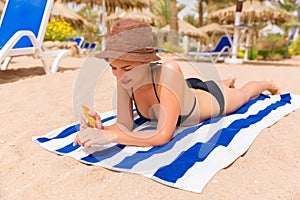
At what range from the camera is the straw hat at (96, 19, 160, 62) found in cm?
129

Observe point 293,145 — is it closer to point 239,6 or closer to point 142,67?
point 142,67

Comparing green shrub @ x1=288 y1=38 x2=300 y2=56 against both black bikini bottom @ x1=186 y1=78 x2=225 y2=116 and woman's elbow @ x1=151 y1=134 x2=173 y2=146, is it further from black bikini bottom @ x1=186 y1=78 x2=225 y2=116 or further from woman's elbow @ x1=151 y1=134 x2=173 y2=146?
woman's elbow @ x1=151 y1=134 x2=173 y2=146

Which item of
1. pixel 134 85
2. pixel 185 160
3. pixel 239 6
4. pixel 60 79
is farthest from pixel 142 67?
pixel 239 6

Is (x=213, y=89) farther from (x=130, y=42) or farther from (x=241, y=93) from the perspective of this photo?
(x=130, y=42)

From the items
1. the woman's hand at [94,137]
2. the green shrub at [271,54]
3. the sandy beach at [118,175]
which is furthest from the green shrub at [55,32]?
the green shrub at [271,54]

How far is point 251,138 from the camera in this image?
167 centimetres

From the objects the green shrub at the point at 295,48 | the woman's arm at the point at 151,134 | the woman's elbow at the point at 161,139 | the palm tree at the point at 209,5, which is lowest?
the green shrub at the point at 295,48

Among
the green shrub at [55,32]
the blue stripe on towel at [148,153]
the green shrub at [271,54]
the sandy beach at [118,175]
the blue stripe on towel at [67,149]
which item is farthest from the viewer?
the green shrub at [271,54]

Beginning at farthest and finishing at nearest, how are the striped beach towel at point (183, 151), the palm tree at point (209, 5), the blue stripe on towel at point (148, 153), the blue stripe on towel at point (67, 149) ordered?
the palm tree at point (209, 5)
the blue stripe on towel at point (67, 149)
the blue stripe on towel at point (148, 153)
the striped beach towel at point (183, 151)

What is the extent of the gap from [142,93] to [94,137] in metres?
0.36

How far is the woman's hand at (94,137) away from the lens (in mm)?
1394

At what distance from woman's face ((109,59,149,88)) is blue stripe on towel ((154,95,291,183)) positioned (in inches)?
17.6

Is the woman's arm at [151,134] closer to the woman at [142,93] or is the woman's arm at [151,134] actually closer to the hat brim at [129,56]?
the woman at [142,93]

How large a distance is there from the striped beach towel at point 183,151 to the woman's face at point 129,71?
1.25 ft
